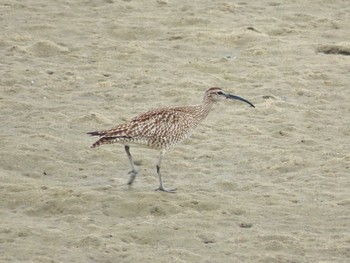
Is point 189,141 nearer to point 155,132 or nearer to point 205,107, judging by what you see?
point 205,107

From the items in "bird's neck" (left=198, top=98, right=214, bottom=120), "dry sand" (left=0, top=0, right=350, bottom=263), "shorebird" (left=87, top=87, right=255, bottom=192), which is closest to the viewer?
"dry sand" (left=0, top=0, right=350, bottom=263)

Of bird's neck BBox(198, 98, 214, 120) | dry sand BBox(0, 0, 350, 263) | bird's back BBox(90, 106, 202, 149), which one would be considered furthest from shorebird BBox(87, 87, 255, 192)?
dry sand BBox(0, 0, 350, 263)

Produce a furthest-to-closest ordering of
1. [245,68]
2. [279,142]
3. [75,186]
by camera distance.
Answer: [245,68]
[279,142]
[75,186]

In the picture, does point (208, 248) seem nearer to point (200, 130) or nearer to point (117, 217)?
point (117, 217)

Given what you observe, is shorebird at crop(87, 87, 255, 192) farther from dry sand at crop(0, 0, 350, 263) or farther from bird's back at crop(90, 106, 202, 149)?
dry sand at crop(0, 0, 350, 263)

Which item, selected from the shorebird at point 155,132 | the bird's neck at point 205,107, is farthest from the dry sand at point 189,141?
the bird's neck at point 205,107

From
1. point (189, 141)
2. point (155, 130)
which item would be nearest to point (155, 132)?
point (155, 130)

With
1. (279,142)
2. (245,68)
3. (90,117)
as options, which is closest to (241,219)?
(279,142)

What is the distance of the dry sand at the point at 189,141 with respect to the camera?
1033 centimetres

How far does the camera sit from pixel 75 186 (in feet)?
38.1

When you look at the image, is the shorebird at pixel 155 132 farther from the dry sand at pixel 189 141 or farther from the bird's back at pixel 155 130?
the dry sand at pixel 189 141

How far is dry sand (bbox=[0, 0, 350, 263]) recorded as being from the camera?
10.3 meters

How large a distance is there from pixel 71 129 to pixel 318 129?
309 centimetres

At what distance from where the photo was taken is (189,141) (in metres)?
Result: 13.5
